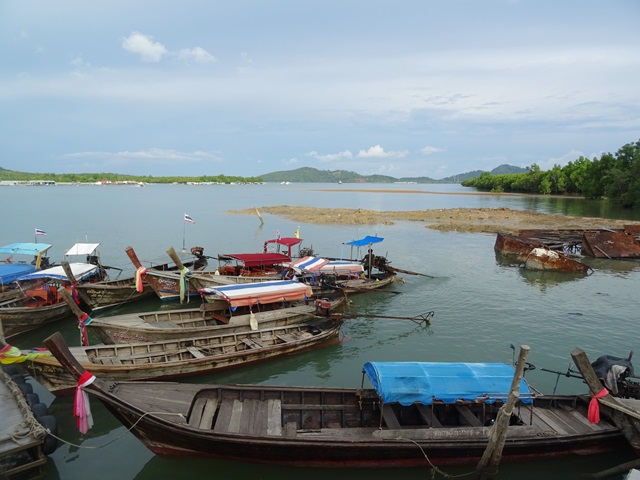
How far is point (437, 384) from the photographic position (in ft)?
34.0

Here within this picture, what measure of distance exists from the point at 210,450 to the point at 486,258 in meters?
34.6

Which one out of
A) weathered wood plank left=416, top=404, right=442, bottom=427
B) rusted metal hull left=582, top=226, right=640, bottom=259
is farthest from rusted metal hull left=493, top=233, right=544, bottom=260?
weathered wood plank left=416, top=404, right=442, bottom=427

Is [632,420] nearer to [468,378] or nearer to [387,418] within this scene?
[468,378]

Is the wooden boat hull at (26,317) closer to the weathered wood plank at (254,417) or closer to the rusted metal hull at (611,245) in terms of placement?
the weathered wood plank at (254,417)

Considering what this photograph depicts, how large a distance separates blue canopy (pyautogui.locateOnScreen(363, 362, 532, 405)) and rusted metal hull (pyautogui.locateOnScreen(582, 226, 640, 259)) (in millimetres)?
35567

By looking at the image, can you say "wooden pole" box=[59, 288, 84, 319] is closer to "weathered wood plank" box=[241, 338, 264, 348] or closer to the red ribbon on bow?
"weathered wood plank" box=[241, 338, 264, 348]

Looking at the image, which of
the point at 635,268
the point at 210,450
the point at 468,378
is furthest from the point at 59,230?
the point at 635,268

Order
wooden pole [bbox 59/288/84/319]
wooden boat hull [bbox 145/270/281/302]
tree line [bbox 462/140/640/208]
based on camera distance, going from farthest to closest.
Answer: tree line [bbox 462/140/640/208], wooden boat hull [bbox 145/270/281/302], wooden pole [bbox 59/288/84/319]

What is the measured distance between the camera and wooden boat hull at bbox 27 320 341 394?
12363mm

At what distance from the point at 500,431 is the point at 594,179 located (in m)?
107

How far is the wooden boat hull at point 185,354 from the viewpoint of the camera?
12.4m

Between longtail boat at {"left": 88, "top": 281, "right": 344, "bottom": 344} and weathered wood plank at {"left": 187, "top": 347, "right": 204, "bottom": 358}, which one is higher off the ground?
longtail boat at {"left": 88, "top": 281, "right": 344, "bottom": 344}

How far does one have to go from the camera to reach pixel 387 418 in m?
10.7

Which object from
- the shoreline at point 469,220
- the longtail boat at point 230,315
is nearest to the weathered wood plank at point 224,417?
the longtail boat at point 230,315
